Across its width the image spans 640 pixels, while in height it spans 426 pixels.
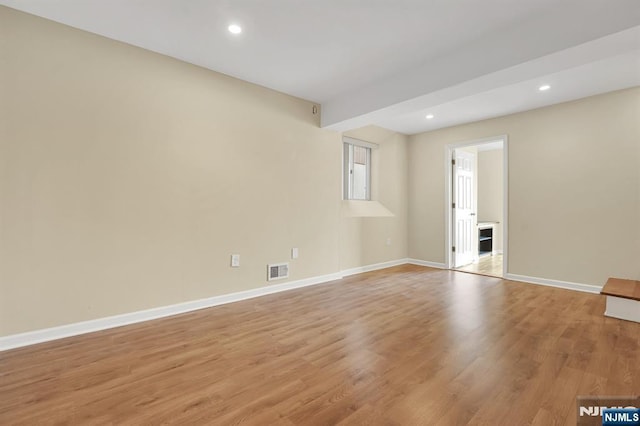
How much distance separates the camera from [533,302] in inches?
134

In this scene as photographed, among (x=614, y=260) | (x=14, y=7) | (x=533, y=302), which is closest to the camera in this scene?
(x=14, y=7)

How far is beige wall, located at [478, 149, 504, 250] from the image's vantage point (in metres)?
7.34

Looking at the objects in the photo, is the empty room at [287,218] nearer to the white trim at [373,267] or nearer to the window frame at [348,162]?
the white trim at [373,267]

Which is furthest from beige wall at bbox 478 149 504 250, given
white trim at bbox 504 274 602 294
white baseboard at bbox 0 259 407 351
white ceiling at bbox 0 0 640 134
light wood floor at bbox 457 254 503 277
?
white baseboard at bbox 0 259 407 351

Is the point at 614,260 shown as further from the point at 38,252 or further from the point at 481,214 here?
the point at 38,252

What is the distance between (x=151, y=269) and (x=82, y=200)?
33.5 inches

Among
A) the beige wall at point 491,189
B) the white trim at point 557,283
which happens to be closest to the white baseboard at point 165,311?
the white trim at point 557,283

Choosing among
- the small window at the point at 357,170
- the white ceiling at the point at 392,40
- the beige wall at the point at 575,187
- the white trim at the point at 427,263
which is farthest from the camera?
the white trim at the point at 427,263

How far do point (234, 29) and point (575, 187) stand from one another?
15.2ft

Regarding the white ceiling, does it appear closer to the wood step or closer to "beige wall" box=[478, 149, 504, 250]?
the wood step

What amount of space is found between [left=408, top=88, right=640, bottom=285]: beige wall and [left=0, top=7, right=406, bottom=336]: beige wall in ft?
11.0

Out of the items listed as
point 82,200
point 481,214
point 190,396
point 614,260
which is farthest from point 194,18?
point 481,214

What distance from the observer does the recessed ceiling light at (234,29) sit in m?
2.49

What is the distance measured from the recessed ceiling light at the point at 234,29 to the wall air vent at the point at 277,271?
2.57 metres
